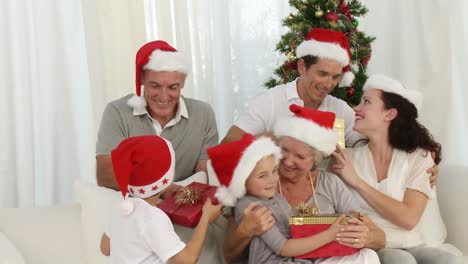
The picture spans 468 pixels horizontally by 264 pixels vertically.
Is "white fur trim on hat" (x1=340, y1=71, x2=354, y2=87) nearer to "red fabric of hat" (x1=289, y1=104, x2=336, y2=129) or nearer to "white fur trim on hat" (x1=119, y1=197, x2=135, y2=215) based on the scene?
"red fabric of hat" (x1=289, y1=104, x2=336, y2=129)

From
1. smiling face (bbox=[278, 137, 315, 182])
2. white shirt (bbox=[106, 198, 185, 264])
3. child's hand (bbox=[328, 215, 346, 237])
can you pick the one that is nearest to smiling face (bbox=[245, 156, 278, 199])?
smiling face (bbox=[278, 137, 315, 182])

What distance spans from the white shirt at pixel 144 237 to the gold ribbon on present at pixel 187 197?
10.8 inches

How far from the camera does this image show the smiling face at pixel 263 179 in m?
2.16

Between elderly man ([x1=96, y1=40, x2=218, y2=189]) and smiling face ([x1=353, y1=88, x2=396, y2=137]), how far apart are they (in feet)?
2.38

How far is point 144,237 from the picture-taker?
Result: 75.9 inches

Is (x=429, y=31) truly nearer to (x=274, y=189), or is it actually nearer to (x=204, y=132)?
(x=204, y=132)

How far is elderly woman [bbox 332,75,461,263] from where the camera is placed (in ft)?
7.97

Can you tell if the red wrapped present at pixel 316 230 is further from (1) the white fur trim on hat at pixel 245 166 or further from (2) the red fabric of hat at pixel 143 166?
(2) the red fabric of hat at pixel 143 166

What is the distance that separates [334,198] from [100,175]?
1.02 m

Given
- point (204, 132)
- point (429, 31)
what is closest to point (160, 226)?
point (204, 132)

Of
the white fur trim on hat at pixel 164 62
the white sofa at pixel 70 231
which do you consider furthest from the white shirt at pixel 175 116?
the white sofa at pixel 70 231

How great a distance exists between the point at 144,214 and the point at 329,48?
4.28 ft

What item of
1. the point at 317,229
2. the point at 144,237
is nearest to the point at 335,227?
the point at 317,229

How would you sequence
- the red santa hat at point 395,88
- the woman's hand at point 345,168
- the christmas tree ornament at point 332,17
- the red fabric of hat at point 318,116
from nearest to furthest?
the red fabric of hat at point 318,116 → the woman's hand at point 345,168 → the red santa hat at point 395,88 → the christmas tree ornament at point 332,17
